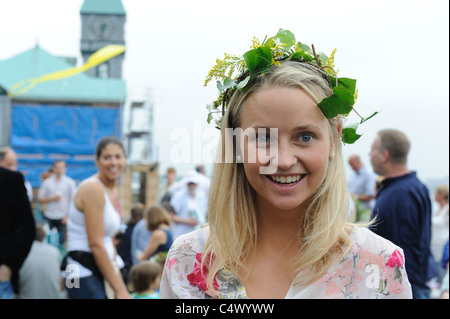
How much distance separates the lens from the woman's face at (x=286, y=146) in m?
1.31

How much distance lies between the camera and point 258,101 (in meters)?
1.37

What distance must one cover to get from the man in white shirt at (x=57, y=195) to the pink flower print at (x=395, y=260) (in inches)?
307

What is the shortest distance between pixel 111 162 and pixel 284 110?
2277 mm

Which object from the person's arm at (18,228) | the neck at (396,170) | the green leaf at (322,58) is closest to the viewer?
the green leaf at (322,58)

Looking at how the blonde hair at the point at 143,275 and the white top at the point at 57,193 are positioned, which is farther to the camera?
the white top at the point at 57,193

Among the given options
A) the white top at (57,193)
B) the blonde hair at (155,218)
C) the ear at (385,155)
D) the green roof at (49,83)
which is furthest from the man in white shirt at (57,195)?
the green roof at (49,83)

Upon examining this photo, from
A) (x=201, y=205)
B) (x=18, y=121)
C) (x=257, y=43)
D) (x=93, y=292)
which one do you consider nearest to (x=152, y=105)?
(x=18, y=121)

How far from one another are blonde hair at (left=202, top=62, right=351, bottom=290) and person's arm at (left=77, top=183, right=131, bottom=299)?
1.90 metres

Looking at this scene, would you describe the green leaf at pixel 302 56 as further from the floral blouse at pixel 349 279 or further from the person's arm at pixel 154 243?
the person's arm at pixel 154 243

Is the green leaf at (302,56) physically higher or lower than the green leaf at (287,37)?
lower

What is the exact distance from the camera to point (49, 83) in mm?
16906

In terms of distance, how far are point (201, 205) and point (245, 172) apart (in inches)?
218
